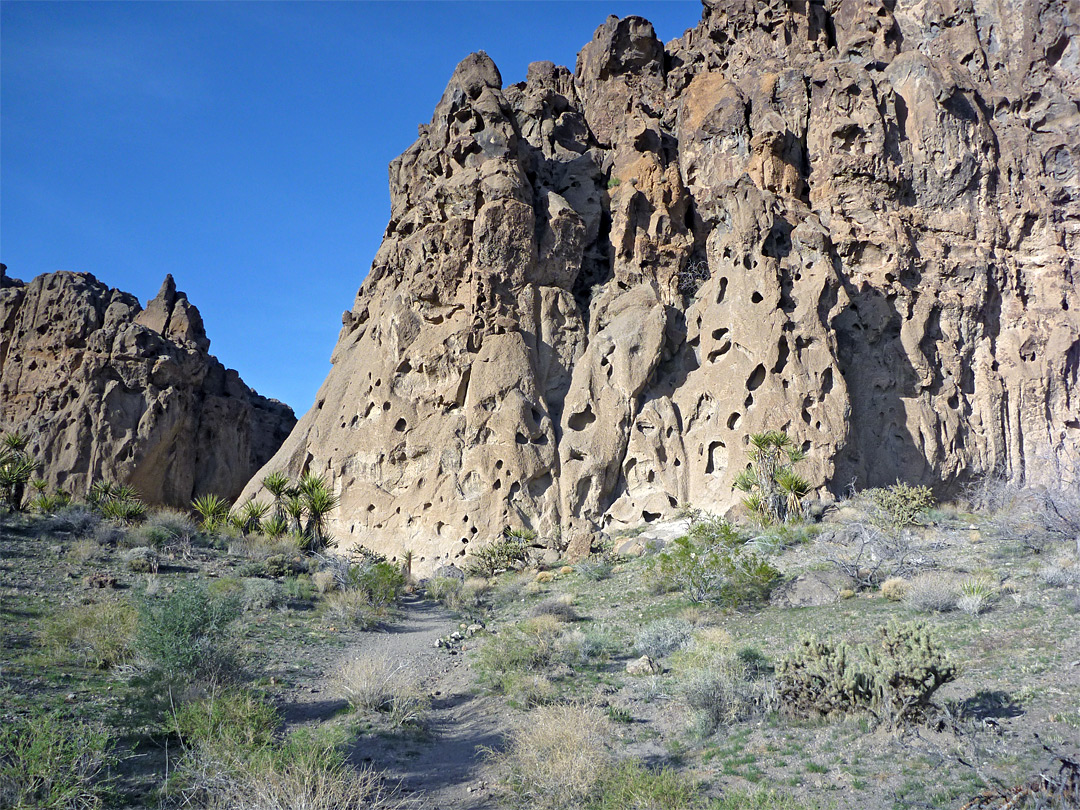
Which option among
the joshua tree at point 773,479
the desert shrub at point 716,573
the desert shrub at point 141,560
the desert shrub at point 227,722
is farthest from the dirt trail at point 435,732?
the joshua tree at point 773,479

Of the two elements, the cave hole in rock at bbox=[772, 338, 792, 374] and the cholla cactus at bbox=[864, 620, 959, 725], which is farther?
the cave hole in rock at bbox=[772, 338, 792, 374]

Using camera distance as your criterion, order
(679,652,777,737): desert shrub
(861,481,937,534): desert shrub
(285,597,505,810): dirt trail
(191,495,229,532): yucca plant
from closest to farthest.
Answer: (285,597,505,810): dirt trail < (679,652,777,737): desert shrub < (861,481,937,534): desert shrub < (191,495,229,532): yucca plant

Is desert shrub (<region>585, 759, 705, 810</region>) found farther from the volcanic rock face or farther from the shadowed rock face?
the volcanic rock face

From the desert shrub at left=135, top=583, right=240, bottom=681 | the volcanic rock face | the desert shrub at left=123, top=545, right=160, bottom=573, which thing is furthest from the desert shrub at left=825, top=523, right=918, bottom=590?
the volcanic rock face

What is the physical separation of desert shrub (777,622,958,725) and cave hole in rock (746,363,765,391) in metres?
16.4

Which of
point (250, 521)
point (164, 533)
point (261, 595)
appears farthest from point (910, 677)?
point (250, 521)

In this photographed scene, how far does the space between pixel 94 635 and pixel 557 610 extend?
26.6ft

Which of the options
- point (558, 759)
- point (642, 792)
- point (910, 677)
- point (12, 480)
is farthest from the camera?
point (12, 480)

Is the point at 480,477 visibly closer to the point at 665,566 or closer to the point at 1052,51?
the point at 665,566

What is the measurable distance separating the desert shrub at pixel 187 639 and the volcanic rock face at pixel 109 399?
27922 mm

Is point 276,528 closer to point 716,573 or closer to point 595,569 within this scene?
point 595,569

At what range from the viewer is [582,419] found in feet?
85.1

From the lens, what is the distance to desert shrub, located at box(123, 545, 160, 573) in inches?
591

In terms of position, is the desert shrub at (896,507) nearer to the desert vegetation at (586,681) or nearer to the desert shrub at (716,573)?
the desert vegetation at (586,681)
